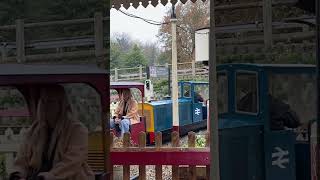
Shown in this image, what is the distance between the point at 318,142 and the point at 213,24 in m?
0.77

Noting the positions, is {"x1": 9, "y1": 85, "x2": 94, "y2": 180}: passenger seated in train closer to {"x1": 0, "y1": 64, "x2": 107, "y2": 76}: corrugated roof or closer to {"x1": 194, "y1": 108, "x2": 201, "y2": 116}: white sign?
{"x1": 0, "y1": 64, "x2": 107, "y2": 76}: corrugated roof

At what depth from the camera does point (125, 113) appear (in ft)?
21.9

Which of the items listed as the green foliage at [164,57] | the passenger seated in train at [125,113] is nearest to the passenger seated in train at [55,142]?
the green foliage at [164,57]

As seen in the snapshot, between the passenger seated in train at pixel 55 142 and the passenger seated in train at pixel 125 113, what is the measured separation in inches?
144

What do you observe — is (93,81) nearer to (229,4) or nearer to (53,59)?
(53,59)

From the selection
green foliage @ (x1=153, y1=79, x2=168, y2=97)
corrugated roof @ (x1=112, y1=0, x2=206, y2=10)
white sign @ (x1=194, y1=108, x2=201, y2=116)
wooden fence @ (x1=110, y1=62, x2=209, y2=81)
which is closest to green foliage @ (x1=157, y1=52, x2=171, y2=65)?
wooden fence @ (x1=110, y1=62, x2=209, y2=81)

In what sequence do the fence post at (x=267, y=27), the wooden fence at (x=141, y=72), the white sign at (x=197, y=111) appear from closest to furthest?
the fence post at (x=267, y=27) < the wooden fence at (x=141, y=72) < the white sign at (x=197, y=111)

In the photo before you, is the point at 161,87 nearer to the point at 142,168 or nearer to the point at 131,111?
the point at 131,111

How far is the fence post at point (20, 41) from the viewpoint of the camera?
2504 mm

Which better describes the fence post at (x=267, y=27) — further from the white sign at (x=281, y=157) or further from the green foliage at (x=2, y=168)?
the green foliage at (x=2, y=168)

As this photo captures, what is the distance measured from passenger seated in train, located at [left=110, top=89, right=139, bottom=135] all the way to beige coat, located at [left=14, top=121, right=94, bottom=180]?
3.65 meters

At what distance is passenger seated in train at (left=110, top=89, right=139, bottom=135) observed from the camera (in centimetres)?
636

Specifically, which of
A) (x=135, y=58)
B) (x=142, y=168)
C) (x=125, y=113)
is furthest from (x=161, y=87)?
(x=142, y=168)

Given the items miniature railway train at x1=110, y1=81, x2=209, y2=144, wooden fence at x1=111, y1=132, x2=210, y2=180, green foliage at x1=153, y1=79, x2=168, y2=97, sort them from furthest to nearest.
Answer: miniature railway train at x1=110, y1=81, x2=209, y2=144
green foliage at x1=153, y1=79, x2=168, y2=97
wooden fence at x1=111, y1=132, x2=210, y2=180
